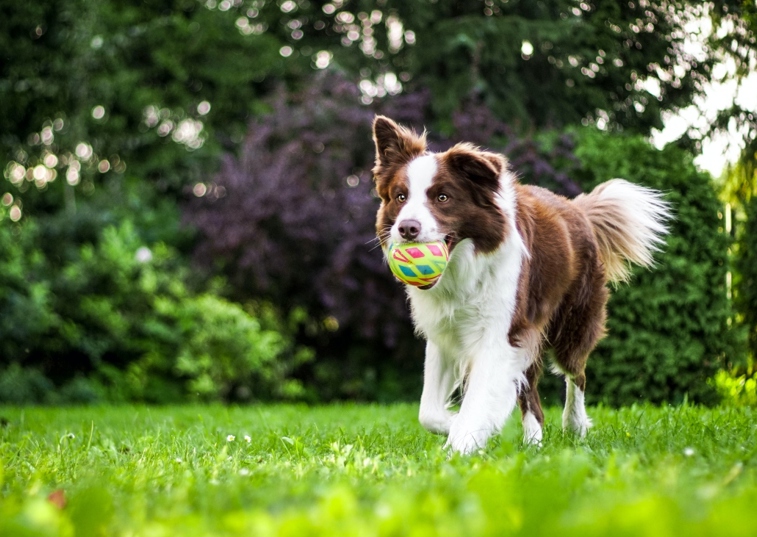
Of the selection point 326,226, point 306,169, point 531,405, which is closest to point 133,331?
point 326,226

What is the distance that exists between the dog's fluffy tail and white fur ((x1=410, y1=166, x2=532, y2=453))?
1086 mm

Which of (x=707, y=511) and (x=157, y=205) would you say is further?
(x=157, y=205)

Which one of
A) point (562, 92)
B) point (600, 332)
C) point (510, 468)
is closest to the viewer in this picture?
point (510, 468)

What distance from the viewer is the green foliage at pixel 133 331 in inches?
394

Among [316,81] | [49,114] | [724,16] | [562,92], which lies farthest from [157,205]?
[724,16]

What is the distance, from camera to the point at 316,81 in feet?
37.7

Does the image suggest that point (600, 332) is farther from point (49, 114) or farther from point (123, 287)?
point (49, 114)

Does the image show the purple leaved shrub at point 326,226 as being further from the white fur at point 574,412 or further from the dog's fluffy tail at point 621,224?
the white fur at point 574,412

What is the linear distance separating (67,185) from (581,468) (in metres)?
10.8

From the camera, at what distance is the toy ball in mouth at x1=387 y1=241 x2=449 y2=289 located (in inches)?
152

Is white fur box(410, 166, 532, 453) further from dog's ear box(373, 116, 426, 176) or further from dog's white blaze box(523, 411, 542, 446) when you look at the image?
dog's ear box(373, 116, 426, 176)

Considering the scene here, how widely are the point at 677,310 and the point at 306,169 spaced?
5.37 metres

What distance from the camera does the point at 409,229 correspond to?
3.88 m

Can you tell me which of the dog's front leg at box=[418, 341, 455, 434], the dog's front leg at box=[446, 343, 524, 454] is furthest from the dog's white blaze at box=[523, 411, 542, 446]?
the dog's front leg at box=[418, 341, 455, 434]
